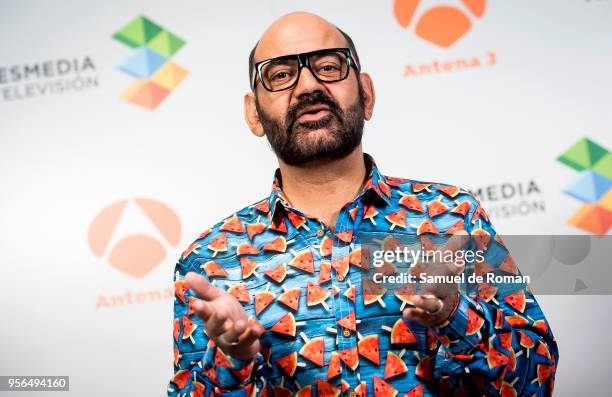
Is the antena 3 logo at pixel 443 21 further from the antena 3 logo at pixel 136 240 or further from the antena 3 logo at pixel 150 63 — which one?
Result: the antena 3 logo at pixel 136 240

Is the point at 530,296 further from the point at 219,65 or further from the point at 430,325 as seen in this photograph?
the point at 219,65

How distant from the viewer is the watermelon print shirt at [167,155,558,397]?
136 cm

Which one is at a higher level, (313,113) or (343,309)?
(313,113)

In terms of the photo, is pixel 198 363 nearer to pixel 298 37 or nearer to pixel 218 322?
pixel 218 322

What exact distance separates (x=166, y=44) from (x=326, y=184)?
117cm

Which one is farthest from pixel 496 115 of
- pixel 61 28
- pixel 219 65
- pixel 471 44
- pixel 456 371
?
pixel 61 28

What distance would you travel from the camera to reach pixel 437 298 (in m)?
1.23

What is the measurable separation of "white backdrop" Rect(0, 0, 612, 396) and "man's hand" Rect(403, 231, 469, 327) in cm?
128

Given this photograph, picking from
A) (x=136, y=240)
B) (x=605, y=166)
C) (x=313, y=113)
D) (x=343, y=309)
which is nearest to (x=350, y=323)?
(x=343, y=309)

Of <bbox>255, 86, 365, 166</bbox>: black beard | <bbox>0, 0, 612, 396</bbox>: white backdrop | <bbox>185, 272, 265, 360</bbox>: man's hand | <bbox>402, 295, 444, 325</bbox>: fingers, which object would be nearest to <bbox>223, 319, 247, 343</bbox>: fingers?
<bbox>185, 272, 265, 360</bbox>: man's hand

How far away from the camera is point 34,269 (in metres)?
2.57

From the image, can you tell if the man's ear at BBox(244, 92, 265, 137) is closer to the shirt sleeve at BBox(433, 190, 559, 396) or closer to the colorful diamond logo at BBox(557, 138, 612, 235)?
the shirt sleeve at BBox(433, 190, 559, 396)

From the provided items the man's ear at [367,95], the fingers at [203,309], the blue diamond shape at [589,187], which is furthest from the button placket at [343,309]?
the blue diamond shape at [589,187]

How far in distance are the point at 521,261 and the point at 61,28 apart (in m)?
1.82
